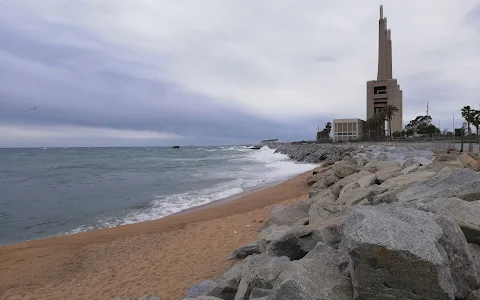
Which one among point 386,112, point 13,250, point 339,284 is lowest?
point 13,250

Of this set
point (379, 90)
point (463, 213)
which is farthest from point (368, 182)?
point (379, 90)

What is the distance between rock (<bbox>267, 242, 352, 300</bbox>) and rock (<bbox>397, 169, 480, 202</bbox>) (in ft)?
6.87

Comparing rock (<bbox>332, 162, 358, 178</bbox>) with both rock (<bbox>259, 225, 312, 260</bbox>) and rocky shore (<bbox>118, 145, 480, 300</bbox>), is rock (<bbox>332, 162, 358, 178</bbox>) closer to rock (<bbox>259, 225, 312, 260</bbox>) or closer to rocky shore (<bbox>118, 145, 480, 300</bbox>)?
rocky shore (<bbox>118, 145, 480, 300</bbox>)

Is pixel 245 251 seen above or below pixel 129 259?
above

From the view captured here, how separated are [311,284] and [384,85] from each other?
109 meters

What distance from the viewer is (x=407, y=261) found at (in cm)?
264

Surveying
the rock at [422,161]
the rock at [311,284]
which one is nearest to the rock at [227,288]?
the rock at [311,284]

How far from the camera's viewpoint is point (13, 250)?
8922 mm

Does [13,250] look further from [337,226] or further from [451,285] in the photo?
[451,285]

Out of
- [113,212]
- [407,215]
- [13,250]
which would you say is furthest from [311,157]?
[407,215]

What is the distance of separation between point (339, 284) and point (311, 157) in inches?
1539

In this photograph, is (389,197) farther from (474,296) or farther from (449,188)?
(474,296)

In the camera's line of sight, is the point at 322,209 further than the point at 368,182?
No

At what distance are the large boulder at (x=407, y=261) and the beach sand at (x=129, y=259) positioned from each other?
3331mm
